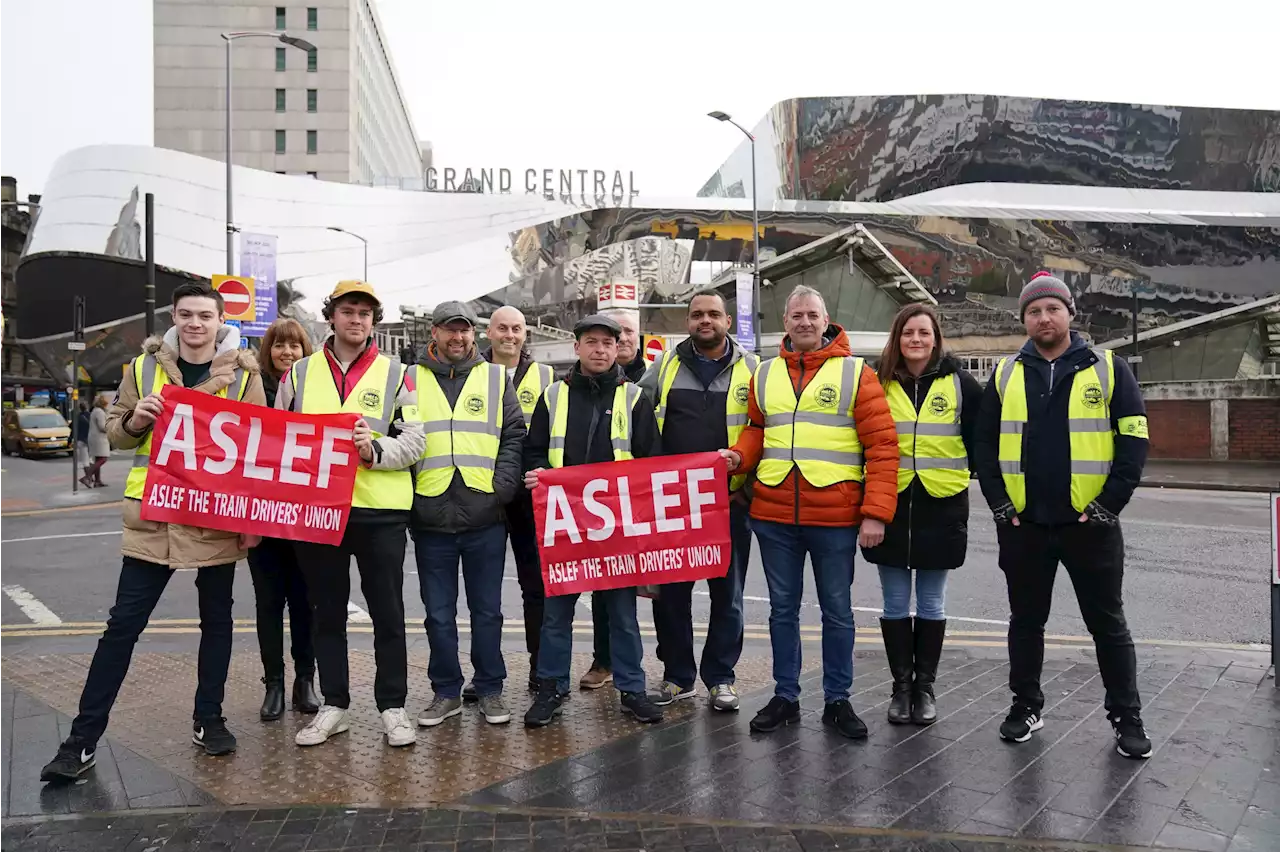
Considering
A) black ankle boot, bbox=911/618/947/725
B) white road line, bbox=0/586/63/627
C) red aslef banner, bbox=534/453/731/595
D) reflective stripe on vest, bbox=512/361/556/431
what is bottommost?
white road line, bbox=0/586/63/627

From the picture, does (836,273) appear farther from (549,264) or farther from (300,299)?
(300,299)

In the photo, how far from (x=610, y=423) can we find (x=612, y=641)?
1249mm

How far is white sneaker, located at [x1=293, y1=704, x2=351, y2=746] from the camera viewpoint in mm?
4723

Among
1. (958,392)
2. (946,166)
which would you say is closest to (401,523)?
(958,392)

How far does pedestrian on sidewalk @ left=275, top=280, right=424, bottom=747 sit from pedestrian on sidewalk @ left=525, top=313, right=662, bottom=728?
76 cm

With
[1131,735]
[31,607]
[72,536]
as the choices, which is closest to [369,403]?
[1131,735]

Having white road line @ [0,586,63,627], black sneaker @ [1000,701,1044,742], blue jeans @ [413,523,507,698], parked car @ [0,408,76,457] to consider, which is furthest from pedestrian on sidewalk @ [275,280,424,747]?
parked car @ [0,408,76,457]

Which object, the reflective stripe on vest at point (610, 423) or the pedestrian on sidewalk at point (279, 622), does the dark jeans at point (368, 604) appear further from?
the reflective stripe on vest at point (610, 423)

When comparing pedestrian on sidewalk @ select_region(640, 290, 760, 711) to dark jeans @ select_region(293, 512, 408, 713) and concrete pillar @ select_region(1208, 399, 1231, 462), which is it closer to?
dark jeans @ select_region(293, 512, 408, 713)

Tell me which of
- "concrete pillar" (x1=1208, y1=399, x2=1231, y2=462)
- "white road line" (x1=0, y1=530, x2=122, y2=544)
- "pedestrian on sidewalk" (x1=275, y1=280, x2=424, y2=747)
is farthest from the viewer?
"concrete pillar" (x1=1208, y1=399, x2=1231, y2=462)

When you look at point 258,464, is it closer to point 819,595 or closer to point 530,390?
point 530,390

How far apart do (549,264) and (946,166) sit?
114 ft

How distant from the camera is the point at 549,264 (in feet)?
220

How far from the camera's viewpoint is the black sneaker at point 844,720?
474 centimetres
